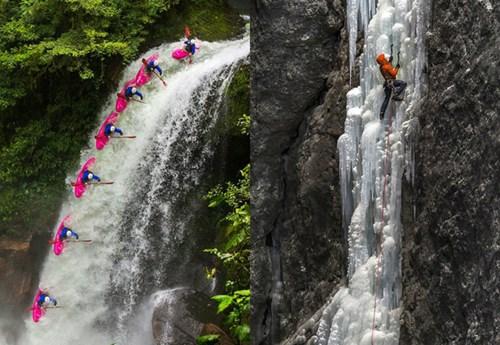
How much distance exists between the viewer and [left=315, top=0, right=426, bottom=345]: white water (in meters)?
3.60

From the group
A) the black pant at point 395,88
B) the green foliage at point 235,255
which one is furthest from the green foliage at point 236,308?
the black pant at point 395,88

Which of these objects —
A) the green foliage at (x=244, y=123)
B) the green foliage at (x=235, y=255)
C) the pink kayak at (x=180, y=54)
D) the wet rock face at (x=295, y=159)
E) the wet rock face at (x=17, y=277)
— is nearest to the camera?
the wet rock face at (x=295, y=159)

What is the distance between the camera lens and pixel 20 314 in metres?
9.80

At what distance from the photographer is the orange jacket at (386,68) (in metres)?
3.58

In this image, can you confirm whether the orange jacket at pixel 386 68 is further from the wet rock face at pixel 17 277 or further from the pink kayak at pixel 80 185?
the wet rock face at pixel 17 277

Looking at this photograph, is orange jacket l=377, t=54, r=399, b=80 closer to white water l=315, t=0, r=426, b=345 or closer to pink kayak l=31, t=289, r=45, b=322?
white water l=315, t=0, r=426, b=345

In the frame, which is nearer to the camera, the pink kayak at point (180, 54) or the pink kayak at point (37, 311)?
the pink kayak at point (37, 311)

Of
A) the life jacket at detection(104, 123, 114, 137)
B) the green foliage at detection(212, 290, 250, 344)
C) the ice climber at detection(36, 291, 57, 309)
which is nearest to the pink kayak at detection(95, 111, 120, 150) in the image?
the life jacket at detection(104, 123, 114, 137)

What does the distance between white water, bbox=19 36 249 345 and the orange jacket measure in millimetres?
5879

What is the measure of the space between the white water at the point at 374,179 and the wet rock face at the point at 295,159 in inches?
15.8

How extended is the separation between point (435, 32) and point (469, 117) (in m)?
0.61

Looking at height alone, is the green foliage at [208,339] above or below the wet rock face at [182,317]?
below

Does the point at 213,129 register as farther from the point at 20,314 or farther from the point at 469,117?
the point at 469,117

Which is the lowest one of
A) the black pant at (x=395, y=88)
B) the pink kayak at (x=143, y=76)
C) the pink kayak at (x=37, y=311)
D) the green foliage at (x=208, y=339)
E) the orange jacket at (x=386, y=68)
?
the green foliage at (x=208, y=339)
